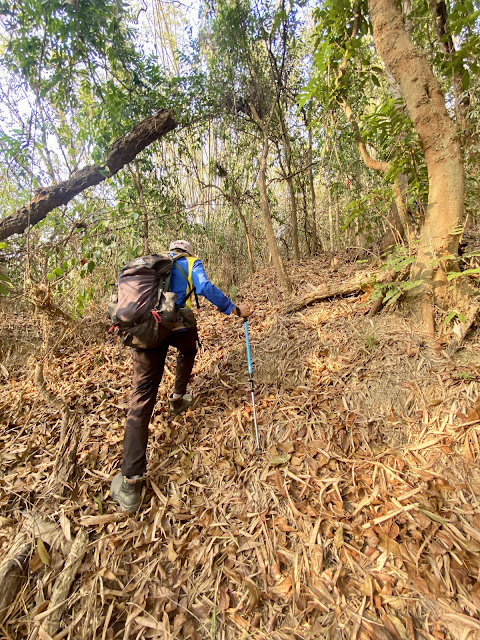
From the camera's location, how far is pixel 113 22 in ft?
11.4

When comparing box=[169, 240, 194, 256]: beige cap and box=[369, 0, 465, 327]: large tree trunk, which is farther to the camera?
box=[169, 240, 194, 256]: beige cap

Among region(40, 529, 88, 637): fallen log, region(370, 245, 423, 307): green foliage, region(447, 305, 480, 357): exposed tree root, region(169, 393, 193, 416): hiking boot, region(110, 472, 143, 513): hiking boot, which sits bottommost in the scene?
region(40, 529, 88, 637): fallen log

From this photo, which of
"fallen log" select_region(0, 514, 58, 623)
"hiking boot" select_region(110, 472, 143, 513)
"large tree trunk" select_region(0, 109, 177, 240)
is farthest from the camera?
"large tree trunk" select_region(0, 109, 177, 240)

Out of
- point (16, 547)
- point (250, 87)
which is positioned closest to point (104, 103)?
point (250, 87)

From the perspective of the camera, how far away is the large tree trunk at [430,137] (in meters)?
2.42

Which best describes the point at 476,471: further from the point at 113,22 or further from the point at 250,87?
the point at 250,87

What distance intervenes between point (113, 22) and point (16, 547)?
514cm

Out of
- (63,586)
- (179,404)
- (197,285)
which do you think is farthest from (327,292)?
(63,586)

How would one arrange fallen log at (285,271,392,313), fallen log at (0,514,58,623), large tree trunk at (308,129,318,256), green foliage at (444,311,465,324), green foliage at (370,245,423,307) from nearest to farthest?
fallen log at (0,514,58,623), green foliage at (444,311,465,324), green foliage at (370,245,423,307), fallen log at (285,271,392,313), large tree trunk at (308,129,318,256)

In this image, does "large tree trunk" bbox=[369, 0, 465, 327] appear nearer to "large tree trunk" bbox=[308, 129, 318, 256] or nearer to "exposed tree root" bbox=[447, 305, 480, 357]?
"exposed tree root" bbox=[447, 305, 480, 357]

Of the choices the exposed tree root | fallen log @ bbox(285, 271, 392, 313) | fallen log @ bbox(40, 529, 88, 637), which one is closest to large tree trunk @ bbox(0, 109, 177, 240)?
fallen log @ bbox(285, 271, 392, 313)

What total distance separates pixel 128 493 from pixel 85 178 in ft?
15.4

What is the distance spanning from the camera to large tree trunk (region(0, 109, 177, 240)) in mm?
4500

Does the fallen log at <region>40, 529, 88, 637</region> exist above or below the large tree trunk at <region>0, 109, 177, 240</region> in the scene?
below
